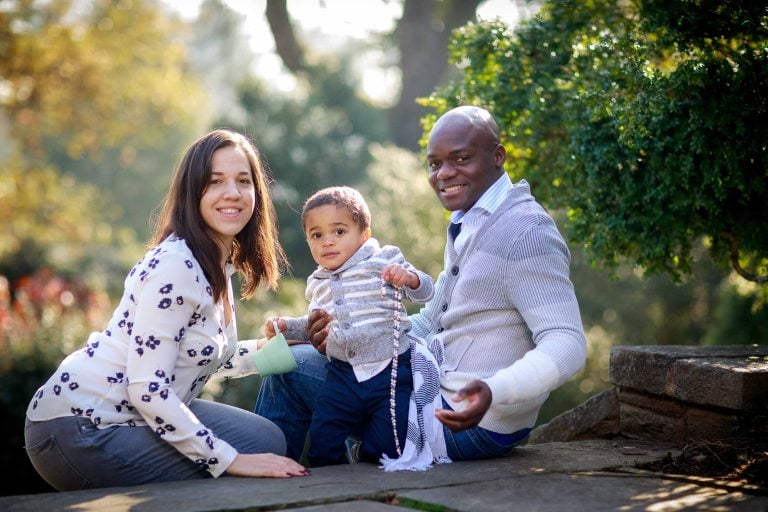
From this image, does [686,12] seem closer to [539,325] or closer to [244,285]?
[539,325]

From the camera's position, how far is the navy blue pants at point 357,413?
11.4 ft

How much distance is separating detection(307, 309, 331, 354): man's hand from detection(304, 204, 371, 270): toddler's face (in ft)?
0.71

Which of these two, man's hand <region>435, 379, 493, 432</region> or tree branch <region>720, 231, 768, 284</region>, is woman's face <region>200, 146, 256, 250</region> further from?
tree branch <region>720, 231, 768, 284</region>

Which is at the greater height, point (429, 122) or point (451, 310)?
point (429, 122)

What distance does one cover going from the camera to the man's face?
12.0ft

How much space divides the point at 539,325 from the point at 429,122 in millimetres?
2215

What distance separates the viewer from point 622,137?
13.4 ft

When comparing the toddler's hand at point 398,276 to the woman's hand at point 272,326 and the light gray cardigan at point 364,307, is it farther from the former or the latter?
the woman's hand at point 272,326

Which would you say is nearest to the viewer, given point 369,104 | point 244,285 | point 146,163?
point 244,285

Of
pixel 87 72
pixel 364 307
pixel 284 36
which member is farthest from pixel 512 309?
pixel 284 36

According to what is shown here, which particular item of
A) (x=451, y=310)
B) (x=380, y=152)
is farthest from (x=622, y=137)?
(x=380, y=152)

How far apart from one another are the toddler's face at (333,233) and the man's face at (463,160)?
0.44m

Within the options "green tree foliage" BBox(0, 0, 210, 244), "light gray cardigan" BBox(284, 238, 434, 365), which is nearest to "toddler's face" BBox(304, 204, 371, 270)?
"light gray cardigan" BBox(284, 238, 434, 365)

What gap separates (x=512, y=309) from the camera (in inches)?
136
